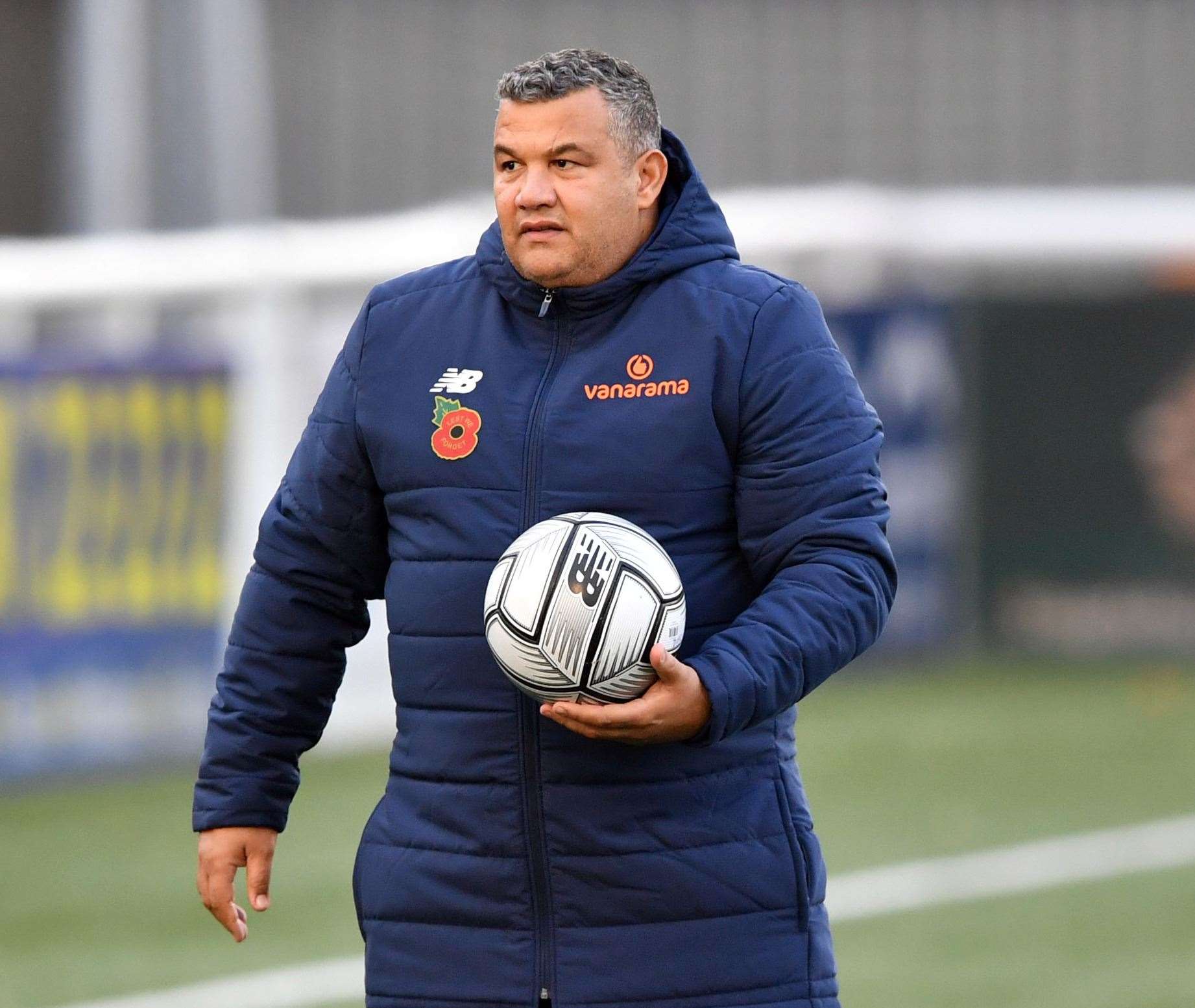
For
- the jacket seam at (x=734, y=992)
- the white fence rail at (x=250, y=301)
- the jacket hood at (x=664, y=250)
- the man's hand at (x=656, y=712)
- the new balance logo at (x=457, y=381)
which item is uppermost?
the jacket hood at (x=664, y=250)

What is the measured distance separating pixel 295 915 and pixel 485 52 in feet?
37.7

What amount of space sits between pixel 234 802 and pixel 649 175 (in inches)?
43.9

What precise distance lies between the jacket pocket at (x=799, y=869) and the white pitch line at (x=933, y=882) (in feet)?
12.4

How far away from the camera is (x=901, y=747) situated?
1187cm

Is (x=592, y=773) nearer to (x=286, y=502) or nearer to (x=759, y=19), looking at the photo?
(x=286, y=502)

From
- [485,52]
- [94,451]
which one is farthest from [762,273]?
[485,52]

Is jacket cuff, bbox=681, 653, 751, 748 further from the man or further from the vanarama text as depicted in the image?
the vanarama text

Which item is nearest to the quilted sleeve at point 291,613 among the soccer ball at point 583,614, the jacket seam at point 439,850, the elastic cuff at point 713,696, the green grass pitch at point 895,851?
the jacket seam at point 439,850

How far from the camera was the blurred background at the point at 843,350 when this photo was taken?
8539 millimetres

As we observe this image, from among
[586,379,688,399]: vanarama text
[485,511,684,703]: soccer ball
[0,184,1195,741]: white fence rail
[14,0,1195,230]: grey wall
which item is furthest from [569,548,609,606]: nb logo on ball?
[14,0,1195,230]: grey wall

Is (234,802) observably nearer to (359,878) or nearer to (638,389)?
(359,878)

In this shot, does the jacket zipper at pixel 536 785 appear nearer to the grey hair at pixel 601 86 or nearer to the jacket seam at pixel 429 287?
the jacket seam at pixel 429 287

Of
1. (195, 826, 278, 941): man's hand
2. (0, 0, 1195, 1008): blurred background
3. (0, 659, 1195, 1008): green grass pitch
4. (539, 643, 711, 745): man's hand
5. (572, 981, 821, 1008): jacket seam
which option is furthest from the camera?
(0, 0, 1195, 1008): blurred background

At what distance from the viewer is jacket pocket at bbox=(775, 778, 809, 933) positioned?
136 inches
